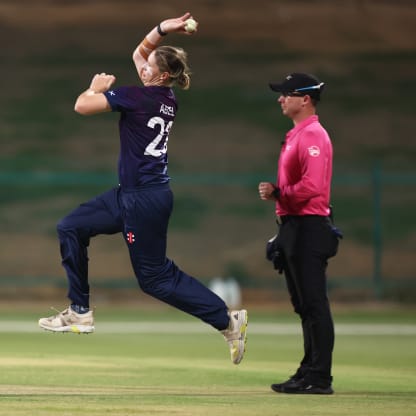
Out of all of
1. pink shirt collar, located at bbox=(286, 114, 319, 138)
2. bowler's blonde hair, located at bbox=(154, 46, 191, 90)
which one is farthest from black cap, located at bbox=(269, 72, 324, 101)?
bowler's blonde hair, located at bbox=(154, 46, 191, 90)

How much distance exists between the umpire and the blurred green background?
19278 mm

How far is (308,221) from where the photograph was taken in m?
10.8

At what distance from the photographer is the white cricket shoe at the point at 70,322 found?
10867mm

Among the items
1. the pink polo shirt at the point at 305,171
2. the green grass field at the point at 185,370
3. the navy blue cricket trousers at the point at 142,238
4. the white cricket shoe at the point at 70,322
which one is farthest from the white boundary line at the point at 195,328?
the pink polo shirt at the point at 305,171

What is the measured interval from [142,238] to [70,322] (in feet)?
2.95

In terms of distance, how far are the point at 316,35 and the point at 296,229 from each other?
24.4m

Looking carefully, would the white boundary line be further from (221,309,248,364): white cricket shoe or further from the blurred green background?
the blurred green background

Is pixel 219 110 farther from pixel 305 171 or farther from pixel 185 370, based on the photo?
pixel 305 171

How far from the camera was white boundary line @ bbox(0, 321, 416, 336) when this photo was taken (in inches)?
693

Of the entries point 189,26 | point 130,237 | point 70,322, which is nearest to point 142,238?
point 130,237

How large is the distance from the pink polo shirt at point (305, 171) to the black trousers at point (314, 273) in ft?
0.32

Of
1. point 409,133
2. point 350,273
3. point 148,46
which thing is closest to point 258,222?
point 350,273

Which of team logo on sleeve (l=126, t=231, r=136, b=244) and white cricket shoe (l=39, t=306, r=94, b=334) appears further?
white cricket shoe (l=39, t=306, r=94, b=334)

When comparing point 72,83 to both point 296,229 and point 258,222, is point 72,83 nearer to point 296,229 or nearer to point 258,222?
point 258,222
